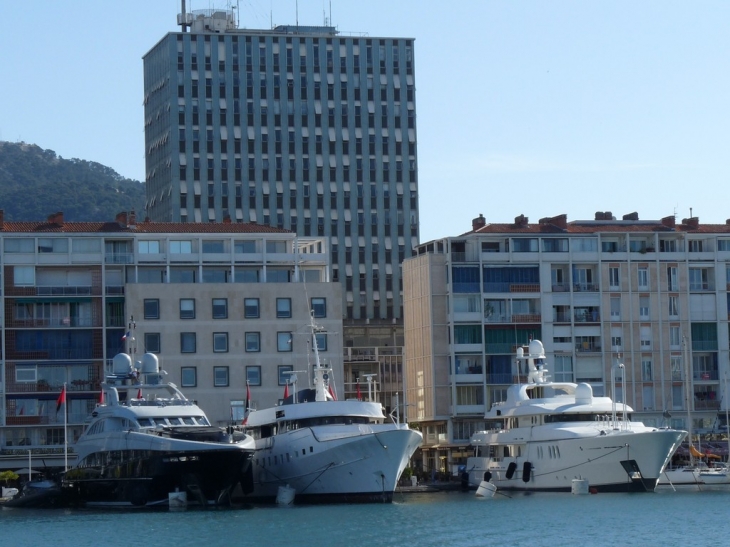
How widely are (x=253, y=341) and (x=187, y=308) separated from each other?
16.6ft

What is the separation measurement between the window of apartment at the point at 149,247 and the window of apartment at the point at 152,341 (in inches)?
275

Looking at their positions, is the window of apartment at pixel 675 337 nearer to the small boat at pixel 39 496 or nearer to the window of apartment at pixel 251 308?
the window of apartment at pixel 251 308

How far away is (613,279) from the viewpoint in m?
123

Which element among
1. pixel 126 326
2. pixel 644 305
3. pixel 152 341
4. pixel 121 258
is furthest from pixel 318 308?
pixel 644 305

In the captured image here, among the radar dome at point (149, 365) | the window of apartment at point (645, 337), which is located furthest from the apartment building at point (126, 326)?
the window of apartment at point (645, 337)

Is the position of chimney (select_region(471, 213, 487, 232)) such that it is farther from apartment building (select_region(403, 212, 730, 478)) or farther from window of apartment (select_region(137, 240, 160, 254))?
window of apartment (select_region(137, 240, 160, 254))

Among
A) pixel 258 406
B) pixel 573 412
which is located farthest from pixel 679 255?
pixel 258 406

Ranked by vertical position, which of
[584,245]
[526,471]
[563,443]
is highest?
[584,245]

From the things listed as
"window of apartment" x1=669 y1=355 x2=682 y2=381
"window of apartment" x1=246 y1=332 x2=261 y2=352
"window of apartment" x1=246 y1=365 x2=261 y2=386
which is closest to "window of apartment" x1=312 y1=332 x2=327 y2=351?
"window of apartment" x1=246 y1=332 x2=261 y2=352

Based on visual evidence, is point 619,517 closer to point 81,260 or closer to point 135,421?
point 135,421

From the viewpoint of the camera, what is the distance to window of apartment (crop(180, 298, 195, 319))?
108 meters

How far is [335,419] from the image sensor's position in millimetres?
88062

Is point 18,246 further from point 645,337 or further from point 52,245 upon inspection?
point 645,337

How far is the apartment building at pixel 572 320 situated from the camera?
12000 centimetres
